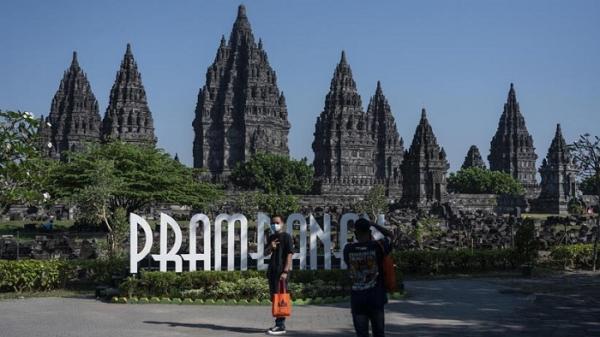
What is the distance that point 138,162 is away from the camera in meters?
44.5

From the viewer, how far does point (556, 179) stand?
96.4m

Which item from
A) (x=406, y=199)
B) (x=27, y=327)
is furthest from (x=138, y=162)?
(x=406, y=199)

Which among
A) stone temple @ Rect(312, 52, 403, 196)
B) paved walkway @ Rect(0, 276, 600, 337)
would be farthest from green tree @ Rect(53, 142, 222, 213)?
stone temple @ Rect(312, 52, 403, 196)

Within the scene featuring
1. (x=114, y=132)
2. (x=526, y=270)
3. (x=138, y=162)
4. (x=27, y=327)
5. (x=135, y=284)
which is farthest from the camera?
(x=114, y=132)

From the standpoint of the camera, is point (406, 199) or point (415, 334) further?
point (406, 199)

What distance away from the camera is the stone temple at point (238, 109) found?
371 feet

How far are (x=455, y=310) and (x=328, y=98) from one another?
98.0 metres

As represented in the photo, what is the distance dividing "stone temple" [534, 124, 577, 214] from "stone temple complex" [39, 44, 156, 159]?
48176 millimetres

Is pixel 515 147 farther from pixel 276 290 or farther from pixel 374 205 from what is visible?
pixel 276 290

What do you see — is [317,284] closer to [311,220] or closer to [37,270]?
[311,220]

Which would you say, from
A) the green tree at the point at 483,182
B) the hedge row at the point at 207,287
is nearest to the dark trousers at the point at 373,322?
the hedge row at the point at 207,287

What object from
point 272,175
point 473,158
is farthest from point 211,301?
point 473,158

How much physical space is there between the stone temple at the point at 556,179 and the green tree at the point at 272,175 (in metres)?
30.2

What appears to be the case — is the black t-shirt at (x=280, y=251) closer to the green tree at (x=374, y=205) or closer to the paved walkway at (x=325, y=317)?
the paved walkway at (x=325, y=317)
